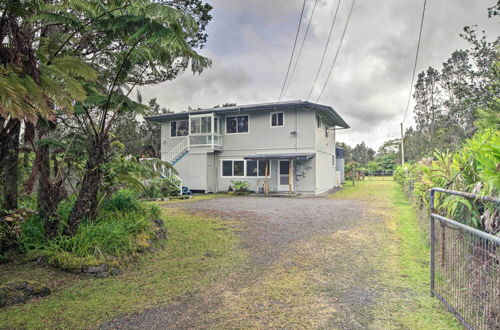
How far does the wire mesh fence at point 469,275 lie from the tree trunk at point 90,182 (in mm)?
5412

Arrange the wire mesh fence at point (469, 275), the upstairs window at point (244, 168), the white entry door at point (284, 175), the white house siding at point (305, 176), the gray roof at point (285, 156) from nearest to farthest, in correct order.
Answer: the wire mesh fence at point (469, 275) → the gray roof at point (285, 156) → the white house siding at point (305, 176) → the white entry door at point (284, 175) → the upstairs window at point (244, 168)

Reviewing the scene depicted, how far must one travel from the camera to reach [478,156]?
229 cm

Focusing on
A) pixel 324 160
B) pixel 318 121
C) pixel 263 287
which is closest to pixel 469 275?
pixel 263 287

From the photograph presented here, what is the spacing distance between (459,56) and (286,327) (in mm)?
29041

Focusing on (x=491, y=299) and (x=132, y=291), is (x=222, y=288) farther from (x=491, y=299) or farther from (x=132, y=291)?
(x=491, y=299)

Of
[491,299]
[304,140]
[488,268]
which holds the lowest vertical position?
[491,299]

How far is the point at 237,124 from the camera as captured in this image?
1967 centimetres

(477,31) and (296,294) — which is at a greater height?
(477,31)

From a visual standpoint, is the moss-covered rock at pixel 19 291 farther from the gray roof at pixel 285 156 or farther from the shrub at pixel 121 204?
the gray roof at pixel 285 156

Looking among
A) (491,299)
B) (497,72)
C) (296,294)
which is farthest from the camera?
(497,72)

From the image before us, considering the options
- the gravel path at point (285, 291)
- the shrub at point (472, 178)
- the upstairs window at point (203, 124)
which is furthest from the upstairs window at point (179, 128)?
the shrub at point (472, 178)

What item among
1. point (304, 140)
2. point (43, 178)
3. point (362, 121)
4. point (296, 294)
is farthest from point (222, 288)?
point (362, 121)

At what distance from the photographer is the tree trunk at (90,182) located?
496cm

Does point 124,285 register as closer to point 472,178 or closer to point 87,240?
point 87,240
